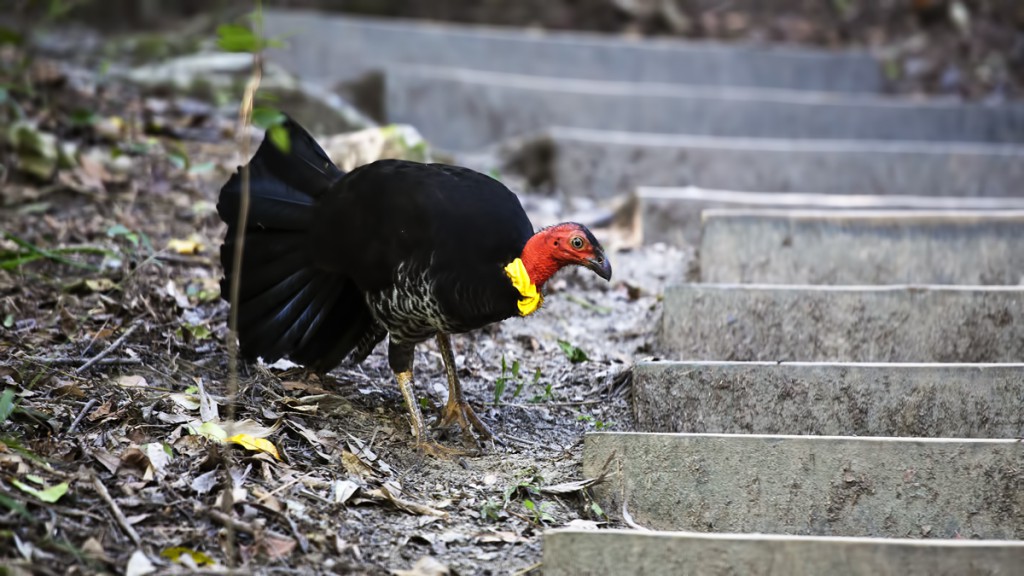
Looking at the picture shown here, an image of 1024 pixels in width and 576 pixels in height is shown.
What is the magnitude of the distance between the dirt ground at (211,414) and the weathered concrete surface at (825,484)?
243mm

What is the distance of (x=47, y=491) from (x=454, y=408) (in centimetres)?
135

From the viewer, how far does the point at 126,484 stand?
2.92m

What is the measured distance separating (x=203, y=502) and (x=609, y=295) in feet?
8.00

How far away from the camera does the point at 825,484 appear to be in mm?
3176

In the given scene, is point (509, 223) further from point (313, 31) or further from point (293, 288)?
point (313, 31)

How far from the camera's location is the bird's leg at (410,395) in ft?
11.7

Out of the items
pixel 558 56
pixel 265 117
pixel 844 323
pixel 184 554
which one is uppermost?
pixel 558 56

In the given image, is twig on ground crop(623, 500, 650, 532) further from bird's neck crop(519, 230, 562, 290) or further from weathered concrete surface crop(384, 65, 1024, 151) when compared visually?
weathered concrete surface crop(384, 65, 1024, 151)

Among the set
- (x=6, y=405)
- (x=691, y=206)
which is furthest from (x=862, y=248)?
(x=6, y=405)

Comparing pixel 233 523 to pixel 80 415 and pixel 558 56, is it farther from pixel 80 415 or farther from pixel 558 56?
pixel 558 56

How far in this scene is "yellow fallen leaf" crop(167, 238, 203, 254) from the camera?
4668 mm

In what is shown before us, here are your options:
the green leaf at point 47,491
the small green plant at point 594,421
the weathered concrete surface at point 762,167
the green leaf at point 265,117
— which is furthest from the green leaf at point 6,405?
the weathered concrete surface at point 762,167

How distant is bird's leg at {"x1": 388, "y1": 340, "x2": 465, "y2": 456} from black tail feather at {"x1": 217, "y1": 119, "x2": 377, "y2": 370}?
209 millimetres

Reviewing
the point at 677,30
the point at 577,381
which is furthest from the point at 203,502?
the point at 677,30
